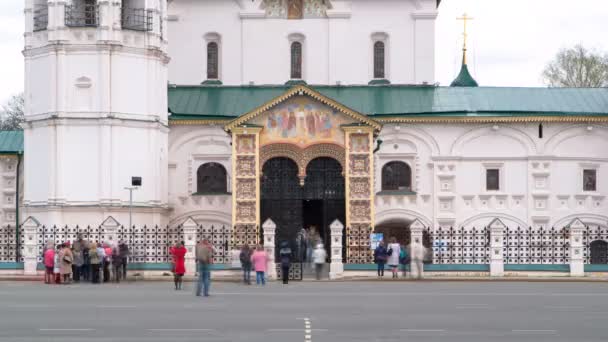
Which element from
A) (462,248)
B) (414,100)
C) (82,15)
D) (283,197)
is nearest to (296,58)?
(414,100)

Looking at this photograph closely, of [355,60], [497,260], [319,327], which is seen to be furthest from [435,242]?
[319,327]

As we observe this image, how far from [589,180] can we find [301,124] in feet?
39.8

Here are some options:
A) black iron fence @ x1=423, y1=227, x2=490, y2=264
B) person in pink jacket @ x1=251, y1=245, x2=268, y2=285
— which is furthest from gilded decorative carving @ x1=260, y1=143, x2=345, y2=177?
person in pink jacket @ x1=251, y1=245, x2=268, y2=285

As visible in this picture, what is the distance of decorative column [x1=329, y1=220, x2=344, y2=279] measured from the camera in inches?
1756

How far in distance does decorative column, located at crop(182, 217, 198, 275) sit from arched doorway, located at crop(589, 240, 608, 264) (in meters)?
14.4

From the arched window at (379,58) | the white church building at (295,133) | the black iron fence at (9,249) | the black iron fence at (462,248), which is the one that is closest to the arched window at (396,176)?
the white church building at (295,133)

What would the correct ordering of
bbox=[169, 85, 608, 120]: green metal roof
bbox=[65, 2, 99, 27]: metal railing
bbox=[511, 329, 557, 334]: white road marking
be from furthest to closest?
bbox=[169, 85, 608, 120]: green metal roof
bbox=[65, 2, 99, 27]: metal railing
bbox=[511, 329, 557, 334]: white road marking

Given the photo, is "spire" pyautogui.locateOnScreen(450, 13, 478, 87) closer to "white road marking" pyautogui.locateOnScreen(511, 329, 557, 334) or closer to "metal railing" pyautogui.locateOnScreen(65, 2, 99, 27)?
Answer: "metal railing" pyautogui.locateOnScreen(65, 2, 99, 27)

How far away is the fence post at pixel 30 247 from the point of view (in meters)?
45.1

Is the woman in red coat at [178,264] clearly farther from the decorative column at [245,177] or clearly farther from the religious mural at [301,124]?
the religious mural at [301,124]

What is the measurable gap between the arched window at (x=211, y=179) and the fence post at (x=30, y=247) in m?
10.8

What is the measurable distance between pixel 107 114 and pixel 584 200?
19.1m

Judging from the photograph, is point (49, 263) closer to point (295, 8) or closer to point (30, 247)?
point (30, 247)

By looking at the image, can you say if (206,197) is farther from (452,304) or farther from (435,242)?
(452,304)
